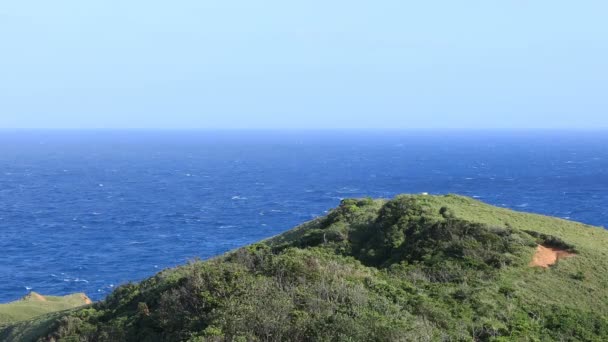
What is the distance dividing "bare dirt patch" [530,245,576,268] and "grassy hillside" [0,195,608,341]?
0.39 meters

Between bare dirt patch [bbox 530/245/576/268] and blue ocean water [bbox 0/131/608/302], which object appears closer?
bare dirt patch [bbox 530/245/576/268]

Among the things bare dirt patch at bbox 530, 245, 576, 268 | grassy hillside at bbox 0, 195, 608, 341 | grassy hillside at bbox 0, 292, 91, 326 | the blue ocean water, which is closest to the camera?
grassy hillside at bbox 0, 195, 608, 341

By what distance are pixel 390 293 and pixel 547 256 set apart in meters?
14.2

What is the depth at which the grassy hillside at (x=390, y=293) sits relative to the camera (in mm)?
21406

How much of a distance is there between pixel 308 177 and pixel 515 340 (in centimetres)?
14792

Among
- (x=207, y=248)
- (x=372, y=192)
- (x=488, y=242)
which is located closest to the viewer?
(x=488, y=242)

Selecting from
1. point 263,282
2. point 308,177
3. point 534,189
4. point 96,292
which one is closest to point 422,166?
point 308,177

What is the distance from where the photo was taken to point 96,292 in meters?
67.4

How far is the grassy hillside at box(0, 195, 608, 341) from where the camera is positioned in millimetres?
21406

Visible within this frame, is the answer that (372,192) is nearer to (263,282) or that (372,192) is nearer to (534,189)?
(534,189)

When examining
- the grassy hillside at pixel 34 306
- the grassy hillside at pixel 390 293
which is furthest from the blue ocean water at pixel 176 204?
the grassy hillside at pixel 390 293

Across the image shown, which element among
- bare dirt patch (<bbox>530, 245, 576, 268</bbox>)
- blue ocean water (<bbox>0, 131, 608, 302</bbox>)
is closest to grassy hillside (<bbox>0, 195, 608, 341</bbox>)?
bare dirt patch (<bbox>530, 245, 576, 268</bbox>)

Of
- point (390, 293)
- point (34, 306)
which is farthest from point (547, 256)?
point (34, 306)

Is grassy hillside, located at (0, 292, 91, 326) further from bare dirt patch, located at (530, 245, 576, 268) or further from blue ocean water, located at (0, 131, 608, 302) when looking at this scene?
bare dirt patch, located at (530, 245, 576, 268)
